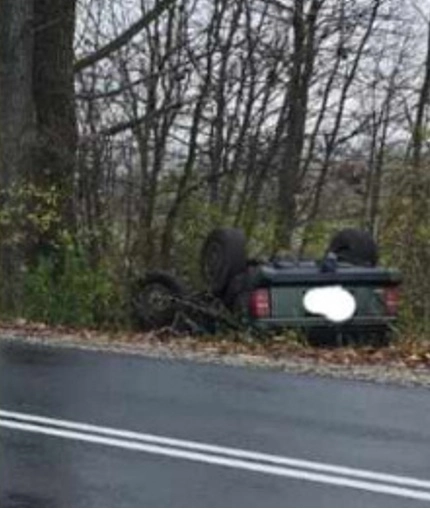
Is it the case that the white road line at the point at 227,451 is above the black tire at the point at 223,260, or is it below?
below

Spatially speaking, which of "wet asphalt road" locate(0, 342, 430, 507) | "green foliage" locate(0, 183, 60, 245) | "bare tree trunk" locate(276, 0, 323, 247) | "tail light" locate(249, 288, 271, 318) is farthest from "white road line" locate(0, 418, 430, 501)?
"bare tree trunk" locate(276, 0, 323, 247)

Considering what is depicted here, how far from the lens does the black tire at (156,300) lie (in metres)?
16.1

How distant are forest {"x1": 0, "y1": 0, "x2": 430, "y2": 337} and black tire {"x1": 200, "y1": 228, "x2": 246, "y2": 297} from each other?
1.89 metres

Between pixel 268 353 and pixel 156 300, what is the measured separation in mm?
2954

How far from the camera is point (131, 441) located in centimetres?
872

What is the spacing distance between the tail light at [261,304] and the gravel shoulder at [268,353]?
307 millimetres

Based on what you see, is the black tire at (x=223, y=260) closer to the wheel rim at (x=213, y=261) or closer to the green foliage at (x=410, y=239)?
the wheel rim at (x=213, y=261)

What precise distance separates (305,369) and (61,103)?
1064cm

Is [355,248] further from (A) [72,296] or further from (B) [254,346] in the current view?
(A) [72,296]

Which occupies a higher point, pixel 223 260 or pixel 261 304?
pixel 223 260

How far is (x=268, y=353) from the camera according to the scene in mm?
13711

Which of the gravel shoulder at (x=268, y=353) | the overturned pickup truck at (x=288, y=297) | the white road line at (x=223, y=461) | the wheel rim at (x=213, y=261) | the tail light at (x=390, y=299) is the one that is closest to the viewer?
the white road line at (x=223, y=461)

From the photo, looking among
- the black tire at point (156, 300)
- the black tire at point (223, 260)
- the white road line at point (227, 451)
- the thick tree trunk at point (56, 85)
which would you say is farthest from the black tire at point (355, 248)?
the white road line at point (227, 451)

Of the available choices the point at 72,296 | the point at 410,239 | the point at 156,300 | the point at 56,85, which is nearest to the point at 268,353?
the point at 156,300
